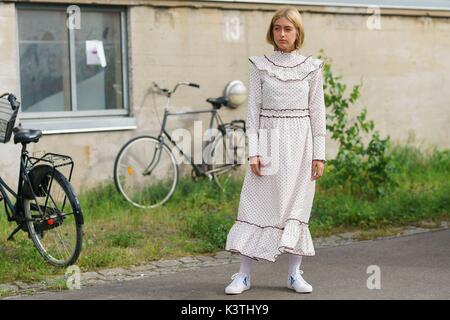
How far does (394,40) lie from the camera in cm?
1173

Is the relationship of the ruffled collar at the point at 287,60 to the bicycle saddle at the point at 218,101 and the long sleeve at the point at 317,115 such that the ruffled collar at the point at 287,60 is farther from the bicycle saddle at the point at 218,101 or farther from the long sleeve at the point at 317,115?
the bicycle saddle at the point at 218,101

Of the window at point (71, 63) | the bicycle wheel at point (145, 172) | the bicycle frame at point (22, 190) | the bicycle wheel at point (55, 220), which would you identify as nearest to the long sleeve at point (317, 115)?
the bicycle wheel at point (55, 220)

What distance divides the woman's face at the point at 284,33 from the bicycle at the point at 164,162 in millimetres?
3750

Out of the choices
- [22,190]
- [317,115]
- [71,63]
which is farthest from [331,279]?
[71,63]

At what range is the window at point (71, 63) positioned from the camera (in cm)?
923

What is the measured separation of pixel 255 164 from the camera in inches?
235

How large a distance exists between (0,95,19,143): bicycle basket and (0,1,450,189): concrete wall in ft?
6.19

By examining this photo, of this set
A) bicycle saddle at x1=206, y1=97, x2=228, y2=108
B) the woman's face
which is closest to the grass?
bicycle saddle at x1=206, y1=97, x2=228, y2=108

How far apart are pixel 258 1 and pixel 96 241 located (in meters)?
4.06

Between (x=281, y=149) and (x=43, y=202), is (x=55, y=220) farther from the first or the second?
(x=281, y=149)

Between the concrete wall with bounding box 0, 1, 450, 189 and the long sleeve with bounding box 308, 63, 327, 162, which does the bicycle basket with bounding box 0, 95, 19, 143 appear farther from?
the long sleeve with bounding box 308, 63, 327, 162

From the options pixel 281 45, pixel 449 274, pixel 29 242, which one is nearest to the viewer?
pixel 281 45
